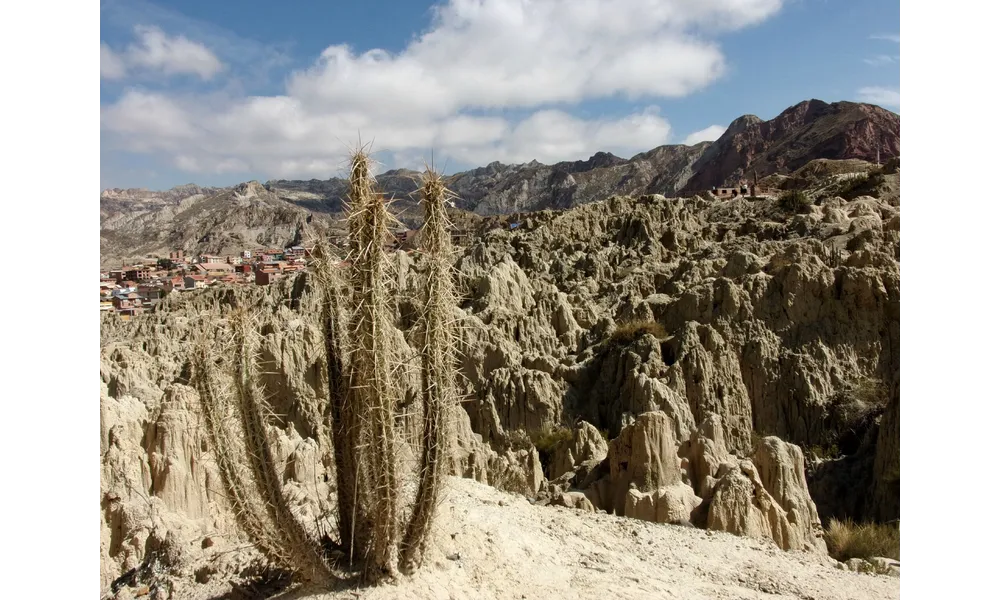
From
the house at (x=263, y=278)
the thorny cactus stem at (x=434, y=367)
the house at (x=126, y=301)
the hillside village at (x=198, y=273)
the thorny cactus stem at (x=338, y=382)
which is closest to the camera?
the thorny cactus stem at (x=434, y=367)

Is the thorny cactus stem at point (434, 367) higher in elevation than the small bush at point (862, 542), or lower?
higher

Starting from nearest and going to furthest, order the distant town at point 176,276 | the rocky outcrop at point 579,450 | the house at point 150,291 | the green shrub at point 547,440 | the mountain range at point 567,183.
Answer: the rocky outcrop at point 579,450 < the green shrub at point 547,440 < the distant town at point 176,276 < the house at point 150,291 < the mountain range at point 567,183

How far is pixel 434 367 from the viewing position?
369 centimetres

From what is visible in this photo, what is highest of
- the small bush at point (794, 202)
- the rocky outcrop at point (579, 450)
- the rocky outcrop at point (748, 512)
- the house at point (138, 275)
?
the small bush at point (794, 202)

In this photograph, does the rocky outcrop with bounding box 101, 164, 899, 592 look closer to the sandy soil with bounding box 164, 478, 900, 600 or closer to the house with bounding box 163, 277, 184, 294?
the sandy soil with bounding box 164, 478, 900, 600

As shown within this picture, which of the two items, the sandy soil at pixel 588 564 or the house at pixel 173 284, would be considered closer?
the sandy soil at pixel 588 564

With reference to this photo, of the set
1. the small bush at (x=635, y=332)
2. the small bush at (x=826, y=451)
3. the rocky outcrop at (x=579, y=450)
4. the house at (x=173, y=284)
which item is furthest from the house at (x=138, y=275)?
the small bush at (x=826, y=451)

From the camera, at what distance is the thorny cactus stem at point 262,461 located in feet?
12.1

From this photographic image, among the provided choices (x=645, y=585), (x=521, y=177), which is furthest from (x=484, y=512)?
(x=521, y=177)

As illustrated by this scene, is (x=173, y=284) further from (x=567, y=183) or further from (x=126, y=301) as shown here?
(x=567, y=183)

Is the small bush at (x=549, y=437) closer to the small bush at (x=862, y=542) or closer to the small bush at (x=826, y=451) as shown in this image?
the small bush at (x=826, y=451)

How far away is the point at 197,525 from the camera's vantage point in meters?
6.51

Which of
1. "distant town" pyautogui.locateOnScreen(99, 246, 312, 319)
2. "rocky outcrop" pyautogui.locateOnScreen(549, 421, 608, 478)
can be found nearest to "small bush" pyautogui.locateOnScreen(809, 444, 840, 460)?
"rocky outcrop" pyautogui.locateOnScreen(549, 421, 608, 478)

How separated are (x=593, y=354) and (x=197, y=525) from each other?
13.2 m
